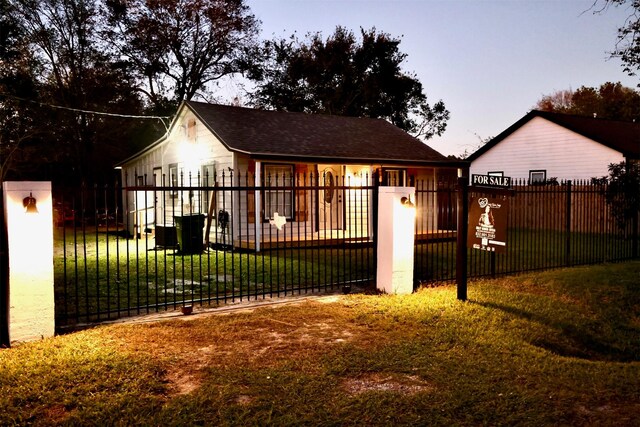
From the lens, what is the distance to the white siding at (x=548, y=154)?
2084cm

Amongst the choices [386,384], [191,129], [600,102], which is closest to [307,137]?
[191,129]

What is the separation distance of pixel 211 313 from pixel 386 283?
9.58 ft

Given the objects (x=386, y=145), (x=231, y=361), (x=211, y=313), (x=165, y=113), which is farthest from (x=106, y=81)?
(x=231, y=361)

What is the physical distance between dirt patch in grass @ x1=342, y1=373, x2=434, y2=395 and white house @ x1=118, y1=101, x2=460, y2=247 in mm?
9220

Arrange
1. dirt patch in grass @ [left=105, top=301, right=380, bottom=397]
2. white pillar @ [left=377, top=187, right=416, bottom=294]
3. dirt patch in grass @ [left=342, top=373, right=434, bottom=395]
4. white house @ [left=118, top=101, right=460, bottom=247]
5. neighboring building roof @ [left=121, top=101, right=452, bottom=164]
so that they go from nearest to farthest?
1. dirt patch in grass @ [left=342, top=373, right=434, bottom=395]
2. dirt patch in grass @ [left=105, top=301, right=380, bottom=397]
3. white pillar @ [left=377, top=187, right=416, bottom=294]
4. white house @ [left=118, top=101, right=460, bottom=247]
5. neighboring building roof @ [left=121, top=101, right=452, bottom=164]

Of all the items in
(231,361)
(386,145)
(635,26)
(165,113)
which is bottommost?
(231,361)

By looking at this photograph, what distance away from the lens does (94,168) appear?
30.7m

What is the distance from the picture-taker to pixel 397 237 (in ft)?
25.8

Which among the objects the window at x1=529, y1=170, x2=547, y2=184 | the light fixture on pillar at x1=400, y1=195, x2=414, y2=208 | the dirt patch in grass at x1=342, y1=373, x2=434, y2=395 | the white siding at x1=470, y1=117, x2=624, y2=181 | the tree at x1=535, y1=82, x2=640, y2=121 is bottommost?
the dirt patch in grass at x1=342, y1=373, x2=434, y2=395

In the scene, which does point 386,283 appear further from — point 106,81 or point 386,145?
point 106,81

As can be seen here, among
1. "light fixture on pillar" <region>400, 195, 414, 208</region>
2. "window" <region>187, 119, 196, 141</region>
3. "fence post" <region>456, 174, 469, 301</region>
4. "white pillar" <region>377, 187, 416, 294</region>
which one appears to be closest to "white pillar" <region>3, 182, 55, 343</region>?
"white pillar" <region>377, 187, 416, 294</region>

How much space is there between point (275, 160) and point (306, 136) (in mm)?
3300

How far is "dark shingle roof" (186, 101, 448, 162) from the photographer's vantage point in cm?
1529

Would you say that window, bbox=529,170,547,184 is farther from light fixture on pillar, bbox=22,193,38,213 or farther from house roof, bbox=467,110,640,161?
light fixture on pillar, bbox=22,193,38,213
